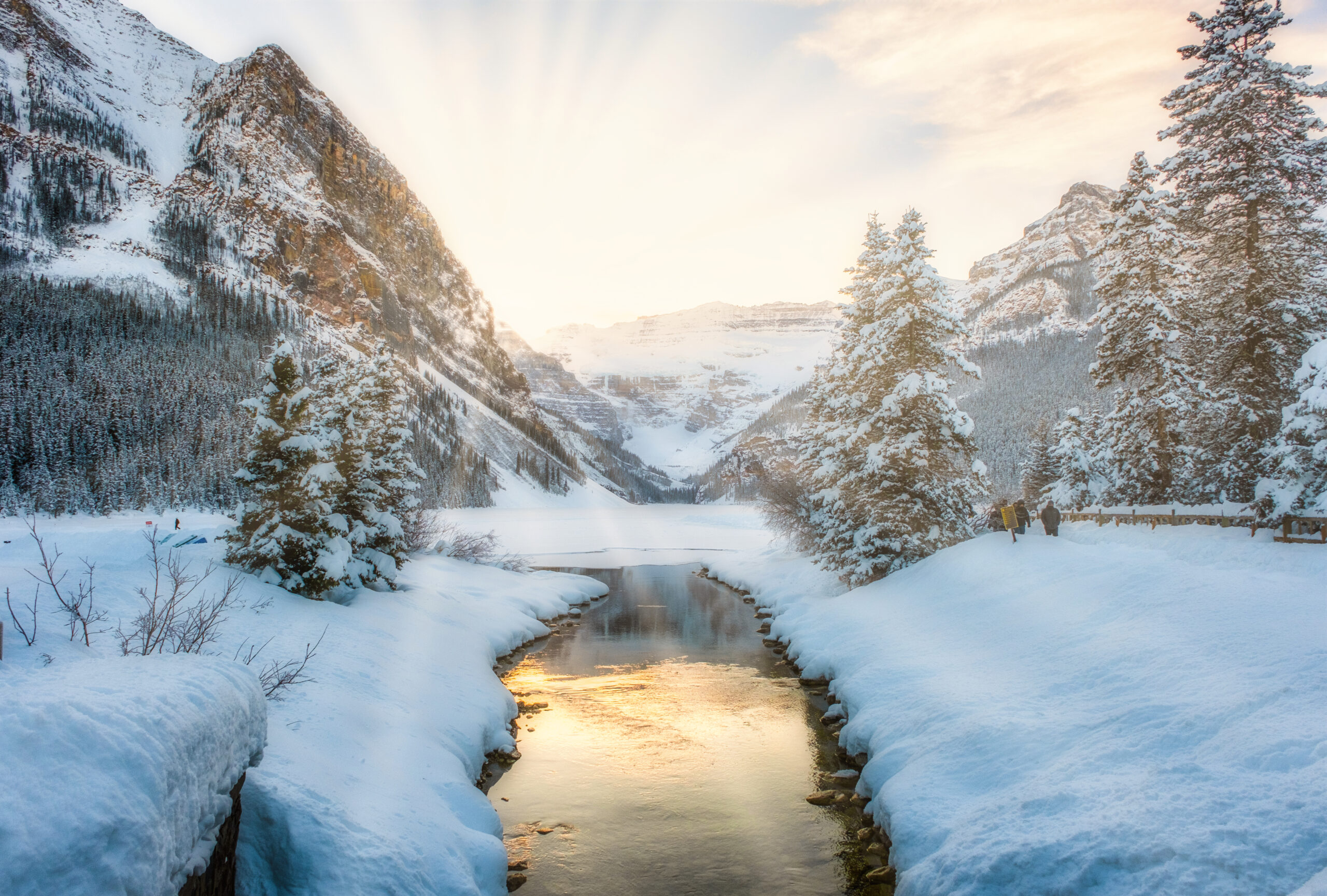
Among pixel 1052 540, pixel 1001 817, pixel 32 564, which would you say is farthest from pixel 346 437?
pixel 1052 540

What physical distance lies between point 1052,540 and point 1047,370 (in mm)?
146307

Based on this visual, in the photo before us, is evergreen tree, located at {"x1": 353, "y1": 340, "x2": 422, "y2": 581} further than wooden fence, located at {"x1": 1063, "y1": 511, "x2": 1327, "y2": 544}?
Yes

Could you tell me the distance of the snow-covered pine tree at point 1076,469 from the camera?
43312 millimetres

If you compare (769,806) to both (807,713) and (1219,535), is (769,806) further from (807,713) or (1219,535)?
(1219,535)

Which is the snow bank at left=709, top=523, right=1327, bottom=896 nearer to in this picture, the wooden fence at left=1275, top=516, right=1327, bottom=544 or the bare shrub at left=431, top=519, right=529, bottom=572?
the wooden fence at left=1275, top=516, right=1327, bottom=544

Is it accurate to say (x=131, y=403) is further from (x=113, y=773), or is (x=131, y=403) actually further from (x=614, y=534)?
(x=113, y=773)

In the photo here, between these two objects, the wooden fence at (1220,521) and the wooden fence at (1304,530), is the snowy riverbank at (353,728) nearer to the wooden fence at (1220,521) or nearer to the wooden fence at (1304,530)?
the wooden fence at (1304,530)

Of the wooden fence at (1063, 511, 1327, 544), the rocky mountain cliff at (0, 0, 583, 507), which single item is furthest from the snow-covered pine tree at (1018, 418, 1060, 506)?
the rocky mountain cliff at (0, 0, 583, 507)

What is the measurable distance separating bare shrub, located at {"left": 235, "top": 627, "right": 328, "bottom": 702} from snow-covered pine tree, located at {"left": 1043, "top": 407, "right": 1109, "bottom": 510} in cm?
4488

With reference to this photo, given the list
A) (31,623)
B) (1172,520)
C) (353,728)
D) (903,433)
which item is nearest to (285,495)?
(31,623)

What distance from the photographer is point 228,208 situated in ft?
490

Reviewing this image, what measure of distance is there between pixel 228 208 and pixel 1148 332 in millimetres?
179057

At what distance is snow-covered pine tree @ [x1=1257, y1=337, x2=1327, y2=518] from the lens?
14.0 meters

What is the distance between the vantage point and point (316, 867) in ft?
21.6
